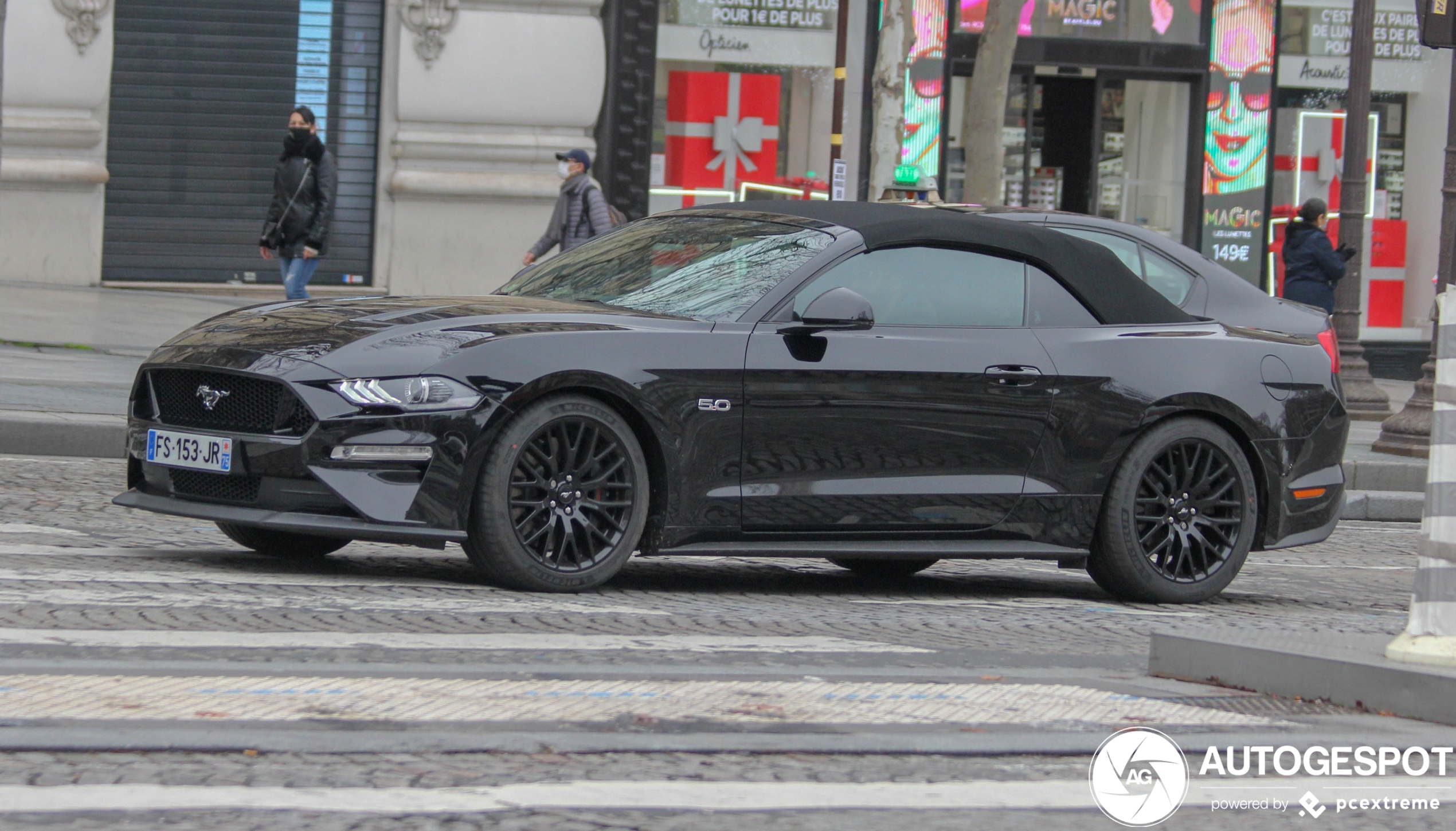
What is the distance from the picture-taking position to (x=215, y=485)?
6.42 meters

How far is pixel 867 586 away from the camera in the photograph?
7770mm

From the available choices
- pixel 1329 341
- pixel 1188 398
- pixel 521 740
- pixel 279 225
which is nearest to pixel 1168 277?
pixel 1329 341

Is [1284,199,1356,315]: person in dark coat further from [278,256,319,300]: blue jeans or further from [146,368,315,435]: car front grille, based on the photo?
[146,368,315,435]: car front grille

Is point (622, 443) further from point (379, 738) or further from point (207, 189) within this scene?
point (207, 189)

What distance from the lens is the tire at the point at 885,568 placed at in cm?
818

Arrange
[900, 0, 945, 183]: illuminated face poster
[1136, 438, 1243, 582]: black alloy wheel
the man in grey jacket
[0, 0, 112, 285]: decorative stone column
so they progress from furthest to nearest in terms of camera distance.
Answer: [900, 0, 945, 183]: illuminated face poster → [0, 0, 112, 285]: decorative stone column → the man in grey jacket → [1136, 438, 1243, 582]: black alloy wheel

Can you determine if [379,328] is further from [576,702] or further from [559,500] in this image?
[576,702]

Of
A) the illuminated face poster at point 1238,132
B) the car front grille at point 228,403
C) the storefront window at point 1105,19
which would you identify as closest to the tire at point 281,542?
the car front grille at point 228,403

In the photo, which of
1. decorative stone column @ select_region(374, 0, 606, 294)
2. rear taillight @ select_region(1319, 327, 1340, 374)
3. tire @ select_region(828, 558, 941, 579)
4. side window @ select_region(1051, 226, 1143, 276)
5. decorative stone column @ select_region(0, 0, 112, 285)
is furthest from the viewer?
decorative stone column @ select_region(374, 0, 606, 294)

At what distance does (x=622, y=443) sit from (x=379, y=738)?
241cm

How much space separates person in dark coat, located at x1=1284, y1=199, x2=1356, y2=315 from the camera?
1727 centimetres

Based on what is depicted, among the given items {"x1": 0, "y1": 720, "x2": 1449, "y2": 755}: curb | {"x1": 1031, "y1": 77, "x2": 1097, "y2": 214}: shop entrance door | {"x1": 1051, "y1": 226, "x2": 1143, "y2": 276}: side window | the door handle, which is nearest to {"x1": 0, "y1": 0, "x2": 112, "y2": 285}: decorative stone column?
{"x1": 1031, "y1": 77, "x2": 1097, "y2": 214}: shop entrance door

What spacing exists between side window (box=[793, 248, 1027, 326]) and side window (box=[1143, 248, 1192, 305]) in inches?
113

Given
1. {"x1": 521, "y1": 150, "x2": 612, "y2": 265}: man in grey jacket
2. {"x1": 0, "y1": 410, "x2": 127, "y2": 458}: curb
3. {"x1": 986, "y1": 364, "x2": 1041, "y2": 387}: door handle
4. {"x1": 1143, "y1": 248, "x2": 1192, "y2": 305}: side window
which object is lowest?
{"x1": 0, "y1": 410, "x2": 127, "y2": 458}: curb
